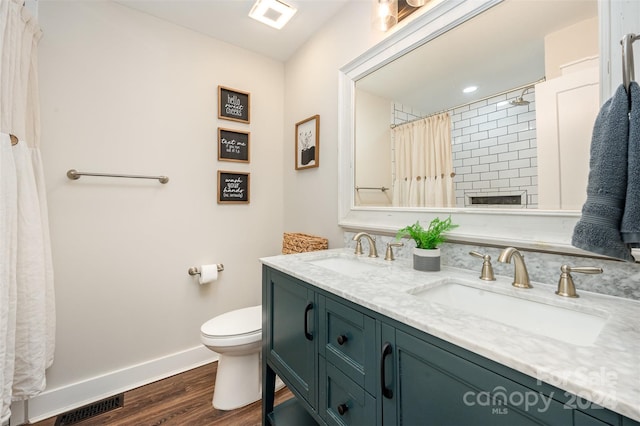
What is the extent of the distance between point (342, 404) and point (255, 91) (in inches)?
85.0

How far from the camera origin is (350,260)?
147 centimetres

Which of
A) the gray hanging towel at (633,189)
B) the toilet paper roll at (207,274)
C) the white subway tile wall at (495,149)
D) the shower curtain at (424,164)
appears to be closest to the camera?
the gray hanging towel at (633,189)

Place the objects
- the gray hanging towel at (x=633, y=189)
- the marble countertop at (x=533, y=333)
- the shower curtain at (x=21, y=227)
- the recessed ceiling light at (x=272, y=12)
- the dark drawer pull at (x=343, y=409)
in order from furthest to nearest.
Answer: the recessed ceiling light at (x=272, y=12), the shower curtain at (x=21, y=227), the dark drawer pull at (x=343, y=409), the gray hanging towel at (x=633, y=189), the marble countertop at (x=533, y=333)

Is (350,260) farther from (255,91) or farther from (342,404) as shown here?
(255,91)

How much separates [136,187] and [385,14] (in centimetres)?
177

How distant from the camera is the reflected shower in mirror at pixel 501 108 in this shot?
0.87 metres

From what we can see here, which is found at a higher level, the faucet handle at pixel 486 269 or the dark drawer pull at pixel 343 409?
the faucet handle at pixel 486 269

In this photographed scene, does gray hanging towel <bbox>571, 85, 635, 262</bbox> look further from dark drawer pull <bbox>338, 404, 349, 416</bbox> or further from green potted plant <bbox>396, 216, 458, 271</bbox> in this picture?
dark drawer pull <bbox>338, 404, 349, 416</bbox>

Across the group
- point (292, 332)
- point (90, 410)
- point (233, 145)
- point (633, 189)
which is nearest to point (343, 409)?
point (292, 332)

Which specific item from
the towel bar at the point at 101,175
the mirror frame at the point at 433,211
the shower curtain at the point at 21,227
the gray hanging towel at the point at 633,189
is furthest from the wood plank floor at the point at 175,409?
the gray hanging towel at the point at 633,189

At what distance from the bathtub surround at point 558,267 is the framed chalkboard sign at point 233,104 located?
1729mm

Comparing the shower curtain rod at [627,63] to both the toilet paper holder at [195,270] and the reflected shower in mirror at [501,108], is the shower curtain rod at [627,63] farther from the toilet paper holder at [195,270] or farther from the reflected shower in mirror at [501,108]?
the toilet paper holder at [195,270]

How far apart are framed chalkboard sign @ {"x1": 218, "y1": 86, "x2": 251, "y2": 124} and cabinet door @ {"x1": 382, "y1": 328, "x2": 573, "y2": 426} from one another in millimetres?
1911

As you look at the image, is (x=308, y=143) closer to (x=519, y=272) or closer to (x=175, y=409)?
(x=519, y=272)
